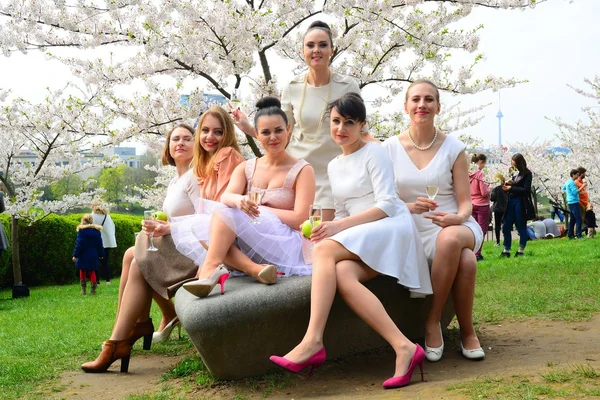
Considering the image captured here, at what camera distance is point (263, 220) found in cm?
474

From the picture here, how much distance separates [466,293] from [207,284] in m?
1.69

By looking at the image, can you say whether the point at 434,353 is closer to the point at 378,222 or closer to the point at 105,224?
the point at 378,222

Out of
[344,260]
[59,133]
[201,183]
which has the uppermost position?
[59,133]

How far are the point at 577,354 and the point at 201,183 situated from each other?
3.03 metres

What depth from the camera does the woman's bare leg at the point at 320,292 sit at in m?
3.92

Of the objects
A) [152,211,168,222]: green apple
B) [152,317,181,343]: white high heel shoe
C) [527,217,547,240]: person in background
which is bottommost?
[527,217,547,240]: person in background

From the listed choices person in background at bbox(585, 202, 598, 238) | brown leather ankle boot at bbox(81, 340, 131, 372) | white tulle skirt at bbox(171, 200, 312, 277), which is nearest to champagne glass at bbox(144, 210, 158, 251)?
white tulle skirt at bbox(171, 200, 312, 277)

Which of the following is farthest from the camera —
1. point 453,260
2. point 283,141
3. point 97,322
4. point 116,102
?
point 116,102

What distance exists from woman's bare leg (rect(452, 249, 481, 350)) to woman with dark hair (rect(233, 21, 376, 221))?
1296 millimetres

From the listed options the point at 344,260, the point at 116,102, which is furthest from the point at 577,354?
the point at 116,102

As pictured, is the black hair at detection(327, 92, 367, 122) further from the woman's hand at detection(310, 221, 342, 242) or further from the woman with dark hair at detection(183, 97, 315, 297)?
the woman's hand at detection(310, 221, 342, 242)

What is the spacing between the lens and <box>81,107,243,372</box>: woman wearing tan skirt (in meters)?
5.16

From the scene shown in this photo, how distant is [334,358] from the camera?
4.65 m

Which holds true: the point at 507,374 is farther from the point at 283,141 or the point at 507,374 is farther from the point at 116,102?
the point at 116,102
